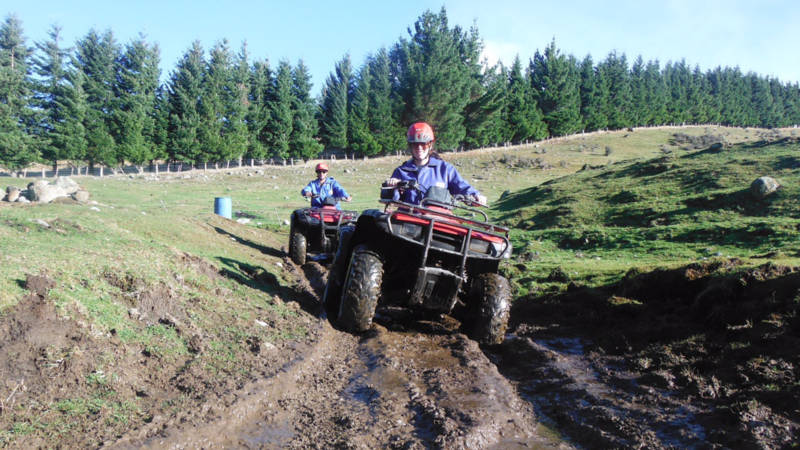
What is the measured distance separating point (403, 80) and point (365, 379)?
57.1 m

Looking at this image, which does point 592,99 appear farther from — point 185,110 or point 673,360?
point 673,360

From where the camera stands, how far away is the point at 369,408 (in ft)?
13.5

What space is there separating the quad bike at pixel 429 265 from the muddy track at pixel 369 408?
44 cm

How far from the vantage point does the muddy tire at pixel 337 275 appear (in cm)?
672

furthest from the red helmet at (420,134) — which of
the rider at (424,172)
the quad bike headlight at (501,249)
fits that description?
the quad bike headlight at (501,249)

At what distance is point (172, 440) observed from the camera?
328 cm

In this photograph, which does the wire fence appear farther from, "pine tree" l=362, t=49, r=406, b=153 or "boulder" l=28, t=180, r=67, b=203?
"boulder" l=28, t=180, r=67, b=203

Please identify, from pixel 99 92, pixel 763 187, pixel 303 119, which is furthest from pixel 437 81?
pixel 763 187

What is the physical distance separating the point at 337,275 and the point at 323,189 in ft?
18.2

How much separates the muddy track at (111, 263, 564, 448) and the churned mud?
0.01m

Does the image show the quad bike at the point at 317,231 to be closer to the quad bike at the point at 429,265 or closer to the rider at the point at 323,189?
the rider at the point at 323,189

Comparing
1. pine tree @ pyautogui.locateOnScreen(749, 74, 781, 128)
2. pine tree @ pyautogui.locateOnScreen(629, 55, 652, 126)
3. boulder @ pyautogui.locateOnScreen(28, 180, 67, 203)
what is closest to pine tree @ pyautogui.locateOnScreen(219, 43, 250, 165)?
boulder @ pyautogui.locateOnScreen(28, 180, 67, 203)

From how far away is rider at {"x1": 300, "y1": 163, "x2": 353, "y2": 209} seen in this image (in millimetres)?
11836

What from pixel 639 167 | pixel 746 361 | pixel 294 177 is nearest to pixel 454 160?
pixel 294 177
